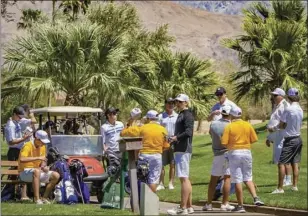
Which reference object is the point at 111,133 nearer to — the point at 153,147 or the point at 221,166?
the point at 153,147

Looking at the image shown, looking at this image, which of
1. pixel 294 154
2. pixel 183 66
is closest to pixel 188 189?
pixel 294 154

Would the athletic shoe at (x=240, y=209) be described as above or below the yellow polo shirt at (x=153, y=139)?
below

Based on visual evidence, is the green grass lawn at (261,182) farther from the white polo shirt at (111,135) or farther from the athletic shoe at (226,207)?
the white polo shirt at (111,135)

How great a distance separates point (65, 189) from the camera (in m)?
11.8

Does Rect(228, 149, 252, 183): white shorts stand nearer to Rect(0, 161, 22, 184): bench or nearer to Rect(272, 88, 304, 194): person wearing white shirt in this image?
Rect(272, 88, 304, 194): person wearing white shirt

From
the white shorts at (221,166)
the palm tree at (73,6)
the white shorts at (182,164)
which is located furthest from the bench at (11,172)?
the palm tree at (73,6)

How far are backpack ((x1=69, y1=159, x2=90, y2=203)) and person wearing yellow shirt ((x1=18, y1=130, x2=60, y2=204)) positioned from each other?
519mm

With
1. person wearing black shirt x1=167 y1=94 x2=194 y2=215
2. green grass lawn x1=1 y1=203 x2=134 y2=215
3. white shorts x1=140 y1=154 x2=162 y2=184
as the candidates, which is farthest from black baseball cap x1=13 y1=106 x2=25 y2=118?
person wearing black shirt x1=167 y1=94 x2=194 y2=215

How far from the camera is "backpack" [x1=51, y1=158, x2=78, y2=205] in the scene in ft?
38.5

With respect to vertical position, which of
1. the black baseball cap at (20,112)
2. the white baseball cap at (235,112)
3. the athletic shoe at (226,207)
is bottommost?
the athletic shoe at (226,207)

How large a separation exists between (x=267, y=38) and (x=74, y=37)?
7.39 meters

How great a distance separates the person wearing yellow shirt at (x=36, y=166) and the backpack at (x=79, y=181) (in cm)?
52

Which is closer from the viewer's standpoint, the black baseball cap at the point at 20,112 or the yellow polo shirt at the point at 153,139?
the yellow polo shirt at the point at 153,139

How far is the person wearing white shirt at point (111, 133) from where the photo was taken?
13773 mm
